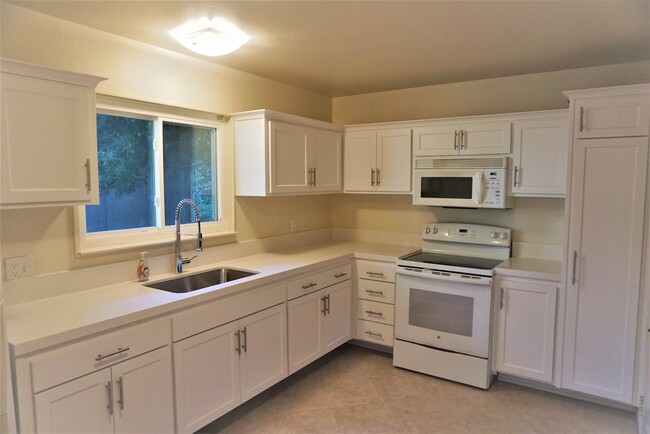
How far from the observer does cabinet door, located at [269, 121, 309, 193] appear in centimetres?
325

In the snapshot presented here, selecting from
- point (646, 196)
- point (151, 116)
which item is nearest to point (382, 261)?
point (646, 196)

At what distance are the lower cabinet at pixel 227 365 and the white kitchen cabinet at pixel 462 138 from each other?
186cm

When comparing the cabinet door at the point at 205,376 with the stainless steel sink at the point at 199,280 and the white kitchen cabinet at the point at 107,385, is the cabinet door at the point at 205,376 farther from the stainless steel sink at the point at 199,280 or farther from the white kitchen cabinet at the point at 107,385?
the stainless steel sink at the point at 199,280

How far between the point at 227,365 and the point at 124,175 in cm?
136

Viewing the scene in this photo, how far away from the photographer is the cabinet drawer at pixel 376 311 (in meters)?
3.58

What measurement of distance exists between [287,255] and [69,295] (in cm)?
164

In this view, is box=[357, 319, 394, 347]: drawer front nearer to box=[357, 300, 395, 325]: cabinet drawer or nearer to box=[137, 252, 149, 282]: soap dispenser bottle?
box=[357, 300, 395, 325]: cabinet drawer

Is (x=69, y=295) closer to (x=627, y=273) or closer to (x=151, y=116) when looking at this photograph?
(x=151, y=116)

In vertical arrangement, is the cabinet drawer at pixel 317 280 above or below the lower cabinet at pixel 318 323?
above

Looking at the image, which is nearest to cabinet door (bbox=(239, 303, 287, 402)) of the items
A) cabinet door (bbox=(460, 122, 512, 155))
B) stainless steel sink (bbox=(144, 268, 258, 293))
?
stainless steel sink (bbox=(144, 268, 258, 293))

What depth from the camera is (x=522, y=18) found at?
89.8 inches

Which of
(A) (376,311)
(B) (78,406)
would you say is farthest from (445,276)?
(B) (78,406)

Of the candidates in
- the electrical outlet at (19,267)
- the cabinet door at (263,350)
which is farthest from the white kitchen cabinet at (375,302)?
the electrical outlet at (19,267)

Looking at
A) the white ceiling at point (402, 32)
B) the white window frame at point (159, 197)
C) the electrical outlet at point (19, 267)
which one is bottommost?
the electrical outlet at point (19, 267)
